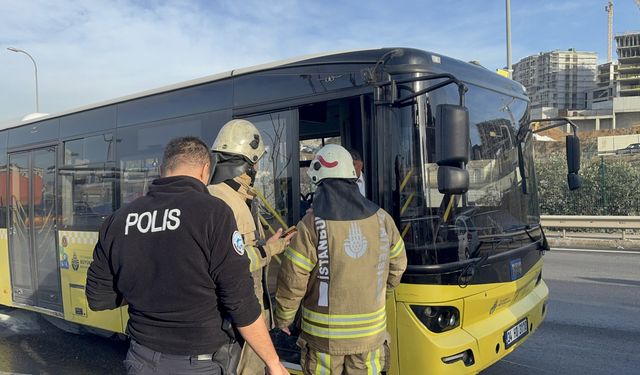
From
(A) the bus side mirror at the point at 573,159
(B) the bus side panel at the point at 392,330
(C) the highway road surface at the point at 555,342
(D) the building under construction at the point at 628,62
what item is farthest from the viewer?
(D) the building under construction at the point at 628,62

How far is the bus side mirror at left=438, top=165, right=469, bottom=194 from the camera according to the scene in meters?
3.23

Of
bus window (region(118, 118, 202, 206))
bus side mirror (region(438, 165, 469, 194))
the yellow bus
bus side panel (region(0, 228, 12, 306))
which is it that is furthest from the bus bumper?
bus side panel (region(0, 228, 12, 306))

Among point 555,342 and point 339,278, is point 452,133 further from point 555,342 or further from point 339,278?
point 555,342

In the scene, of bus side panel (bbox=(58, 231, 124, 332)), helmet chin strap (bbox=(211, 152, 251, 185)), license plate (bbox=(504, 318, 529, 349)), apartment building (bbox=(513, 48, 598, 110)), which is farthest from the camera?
apartment building (bbox=(513, 48, 598, 110))

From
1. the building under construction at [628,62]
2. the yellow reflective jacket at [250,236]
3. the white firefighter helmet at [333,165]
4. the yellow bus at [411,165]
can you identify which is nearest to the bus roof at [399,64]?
the yellow bus at [411,165]

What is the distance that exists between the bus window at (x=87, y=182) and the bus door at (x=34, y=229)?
0.32 m

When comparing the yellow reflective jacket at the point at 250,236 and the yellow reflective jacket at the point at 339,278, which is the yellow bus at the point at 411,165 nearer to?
the yellow reflective jacket at the point at 339,278

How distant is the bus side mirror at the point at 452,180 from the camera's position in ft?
10.6

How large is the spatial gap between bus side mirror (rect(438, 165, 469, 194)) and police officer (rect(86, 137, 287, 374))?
1.48m

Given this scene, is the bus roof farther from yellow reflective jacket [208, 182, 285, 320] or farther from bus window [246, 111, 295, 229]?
yellow reflective jacket [208, 182, 285, 320]

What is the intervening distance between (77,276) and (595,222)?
42.0 ft

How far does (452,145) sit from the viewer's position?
10.5 ft

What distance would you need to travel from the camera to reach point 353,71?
3.78 m

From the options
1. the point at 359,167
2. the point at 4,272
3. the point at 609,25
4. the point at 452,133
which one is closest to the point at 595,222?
the point at 359,167
